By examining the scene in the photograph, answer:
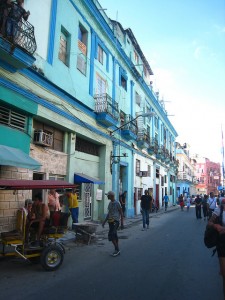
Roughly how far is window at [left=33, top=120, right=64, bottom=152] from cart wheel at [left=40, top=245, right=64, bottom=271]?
20.1 feet

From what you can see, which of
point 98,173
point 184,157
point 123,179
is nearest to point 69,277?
point 98,173

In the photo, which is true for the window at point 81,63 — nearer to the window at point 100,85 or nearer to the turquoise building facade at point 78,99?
the turquoise building facade at point 78,99

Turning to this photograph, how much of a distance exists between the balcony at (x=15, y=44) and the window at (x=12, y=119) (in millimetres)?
1364

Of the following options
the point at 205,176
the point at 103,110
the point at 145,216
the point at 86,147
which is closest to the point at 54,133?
the point at 86,147

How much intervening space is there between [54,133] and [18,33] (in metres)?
4.67

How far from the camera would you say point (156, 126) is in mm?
33000

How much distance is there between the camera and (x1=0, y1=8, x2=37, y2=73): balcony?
335 inches

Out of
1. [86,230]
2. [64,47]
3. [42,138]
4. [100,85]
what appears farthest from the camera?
[100,85]

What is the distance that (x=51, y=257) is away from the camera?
243 inches

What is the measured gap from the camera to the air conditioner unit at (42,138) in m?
10.8

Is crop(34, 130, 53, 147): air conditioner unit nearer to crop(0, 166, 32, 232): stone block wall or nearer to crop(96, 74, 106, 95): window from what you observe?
crop(0, 166, 32, 232): stone block wall

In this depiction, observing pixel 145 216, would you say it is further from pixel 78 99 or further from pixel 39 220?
pixel 39 220

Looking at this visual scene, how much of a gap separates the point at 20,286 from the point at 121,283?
1817 millimetres

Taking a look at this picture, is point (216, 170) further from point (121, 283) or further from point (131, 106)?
point (121, 283)
